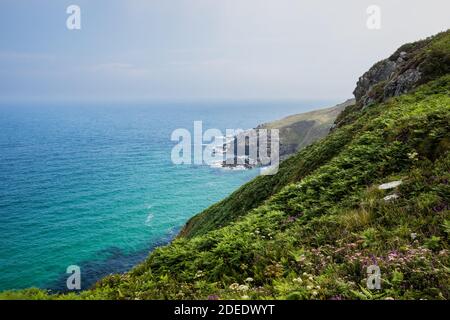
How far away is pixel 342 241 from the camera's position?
9797 mm

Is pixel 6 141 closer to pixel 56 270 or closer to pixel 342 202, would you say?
pixel 56 270

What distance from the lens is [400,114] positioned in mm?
20938
